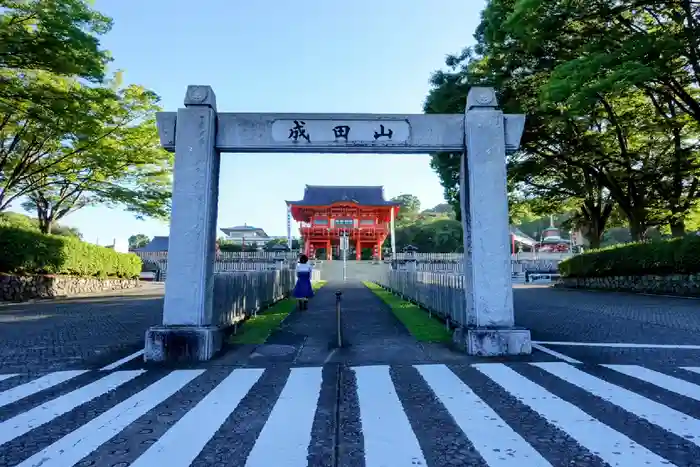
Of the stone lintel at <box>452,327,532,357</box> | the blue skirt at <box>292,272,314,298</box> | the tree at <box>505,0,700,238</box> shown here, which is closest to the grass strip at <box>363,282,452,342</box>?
the stone lintel at <box>452,327,532,357</box>

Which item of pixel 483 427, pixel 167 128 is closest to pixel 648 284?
pixel 483 427

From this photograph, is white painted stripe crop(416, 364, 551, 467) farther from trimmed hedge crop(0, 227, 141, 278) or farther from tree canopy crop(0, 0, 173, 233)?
trimmed hedge crop(0, 227, 141, 278)

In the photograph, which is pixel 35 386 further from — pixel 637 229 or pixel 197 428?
pixel 637 229

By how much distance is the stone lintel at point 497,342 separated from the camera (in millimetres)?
6312

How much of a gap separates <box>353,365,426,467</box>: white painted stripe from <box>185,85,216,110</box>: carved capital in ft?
15.8

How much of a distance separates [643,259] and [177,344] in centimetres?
1744

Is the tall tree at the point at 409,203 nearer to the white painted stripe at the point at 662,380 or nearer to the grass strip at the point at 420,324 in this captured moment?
the grass strip at the point at 420,324

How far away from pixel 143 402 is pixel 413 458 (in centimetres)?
290

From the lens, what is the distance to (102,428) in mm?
3637

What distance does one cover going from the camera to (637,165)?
19.3m

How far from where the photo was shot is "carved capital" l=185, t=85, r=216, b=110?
671 cm

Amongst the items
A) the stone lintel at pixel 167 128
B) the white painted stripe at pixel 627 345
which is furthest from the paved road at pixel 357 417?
the stone lintel at pixel 167 128

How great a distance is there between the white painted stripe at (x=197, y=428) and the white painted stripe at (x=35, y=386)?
2.01 m

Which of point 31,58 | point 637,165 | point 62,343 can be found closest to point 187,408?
point 62,343
